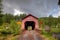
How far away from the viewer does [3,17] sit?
84.0 feet

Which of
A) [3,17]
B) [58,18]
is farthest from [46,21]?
[3,17]

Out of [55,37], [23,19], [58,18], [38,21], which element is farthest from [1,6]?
[55,37]

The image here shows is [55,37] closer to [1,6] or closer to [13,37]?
[13,37]

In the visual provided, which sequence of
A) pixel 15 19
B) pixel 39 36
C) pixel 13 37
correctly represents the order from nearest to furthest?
pixel 13 37 → pixel 39 36 → pixel 15 19

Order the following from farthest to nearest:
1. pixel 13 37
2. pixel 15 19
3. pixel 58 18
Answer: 1. pixel 58 18
2. pixel 15 19
3. pixel 13 37

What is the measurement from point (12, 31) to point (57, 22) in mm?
7701

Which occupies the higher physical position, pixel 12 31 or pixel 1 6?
pixel 1 6

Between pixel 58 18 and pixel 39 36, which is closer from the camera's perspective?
pixel 39 36

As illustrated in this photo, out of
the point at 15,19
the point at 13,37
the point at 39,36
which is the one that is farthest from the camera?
the point at 15,19

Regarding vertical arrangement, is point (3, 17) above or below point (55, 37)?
above

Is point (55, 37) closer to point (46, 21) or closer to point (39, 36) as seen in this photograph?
point (39, 36)

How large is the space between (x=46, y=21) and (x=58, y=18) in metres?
1.47

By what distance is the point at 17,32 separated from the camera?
946 inches

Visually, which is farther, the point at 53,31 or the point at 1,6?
the point at 1,6
